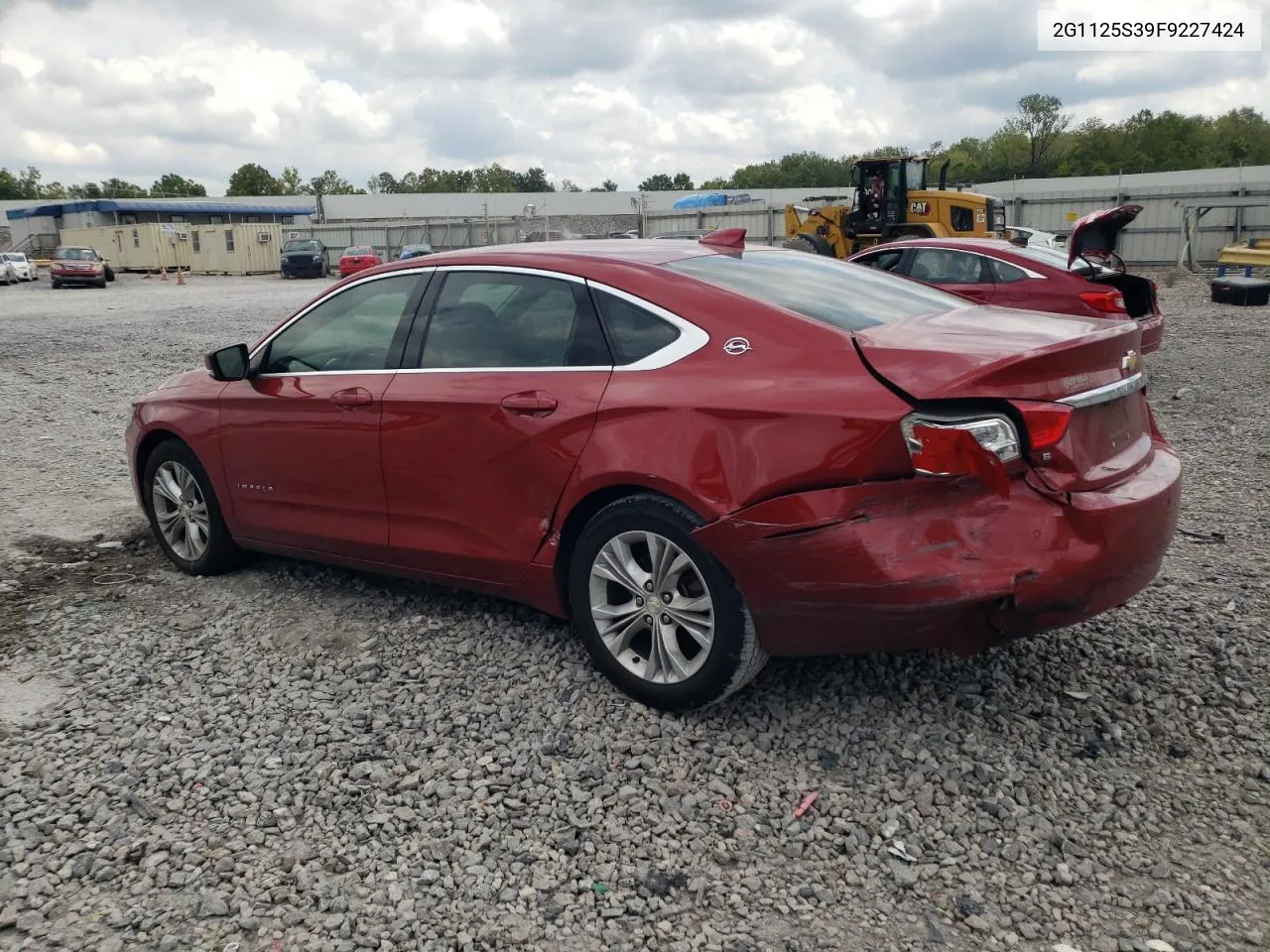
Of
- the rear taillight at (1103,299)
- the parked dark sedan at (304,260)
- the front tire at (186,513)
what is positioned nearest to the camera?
the front tire at (186,513)

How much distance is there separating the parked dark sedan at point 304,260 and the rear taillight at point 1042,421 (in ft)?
134

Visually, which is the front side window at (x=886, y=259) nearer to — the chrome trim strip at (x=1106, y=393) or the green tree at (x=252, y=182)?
the chrome trim strip at (x=1106, y=393)

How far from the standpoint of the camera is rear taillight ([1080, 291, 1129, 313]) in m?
9.82

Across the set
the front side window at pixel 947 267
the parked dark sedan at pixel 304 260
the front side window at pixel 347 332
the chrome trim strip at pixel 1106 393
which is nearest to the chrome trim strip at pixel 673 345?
the chrome trim strip at pixel 1106 393

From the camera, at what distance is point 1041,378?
3.18m

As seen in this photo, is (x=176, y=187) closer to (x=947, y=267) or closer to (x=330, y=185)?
(x=330, y=185)

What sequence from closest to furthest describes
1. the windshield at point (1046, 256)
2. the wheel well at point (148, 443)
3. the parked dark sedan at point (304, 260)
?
the wheel well at point (148, 443)
the windshield at point (1046, 256)
the parked dark sedan at point (304, 260)

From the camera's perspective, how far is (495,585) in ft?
13.7

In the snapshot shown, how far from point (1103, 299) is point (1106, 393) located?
23.5 feet

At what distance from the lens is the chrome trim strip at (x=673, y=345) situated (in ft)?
11.8

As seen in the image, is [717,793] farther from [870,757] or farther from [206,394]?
[206,394]

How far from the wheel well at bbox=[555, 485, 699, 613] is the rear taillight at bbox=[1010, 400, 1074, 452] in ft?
3.93

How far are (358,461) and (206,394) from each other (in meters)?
1.22

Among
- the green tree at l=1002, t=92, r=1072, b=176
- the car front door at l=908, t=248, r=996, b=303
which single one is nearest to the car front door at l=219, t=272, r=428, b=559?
the car front door at l=908, t=248, r=996, b=303
